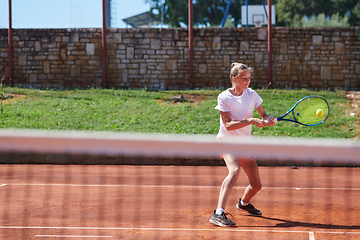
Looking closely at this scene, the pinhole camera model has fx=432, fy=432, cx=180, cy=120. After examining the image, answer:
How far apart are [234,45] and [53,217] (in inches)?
472

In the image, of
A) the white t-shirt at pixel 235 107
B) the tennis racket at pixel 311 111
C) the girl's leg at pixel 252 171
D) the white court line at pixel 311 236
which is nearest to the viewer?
the white court line at pixel 311 236

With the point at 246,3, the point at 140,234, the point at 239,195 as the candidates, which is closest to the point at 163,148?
the point at 140,234

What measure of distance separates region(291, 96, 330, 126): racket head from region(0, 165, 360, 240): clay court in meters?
1.18

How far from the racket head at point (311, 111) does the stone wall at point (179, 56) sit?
1076cm

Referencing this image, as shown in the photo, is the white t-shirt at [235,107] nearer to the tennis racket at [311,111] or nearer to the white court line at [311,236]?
the tennis racket at [311,111]

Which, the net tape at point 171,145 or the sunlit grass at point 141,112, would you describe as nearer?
the net tape at point 171,145

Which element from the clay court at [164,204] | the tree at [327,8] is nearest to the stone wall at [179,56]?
the tree at [327,8]

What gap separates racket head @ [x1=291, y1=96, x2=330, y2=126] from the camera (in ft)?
17.1

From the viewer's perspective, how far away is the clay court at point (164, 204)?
4590 millimetres

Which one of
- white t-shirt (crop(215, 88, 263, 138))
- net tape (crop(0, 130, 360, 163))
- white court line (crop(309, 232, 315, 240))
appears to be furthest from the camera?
white t-shirt (crop(215, 88, 263, 138))

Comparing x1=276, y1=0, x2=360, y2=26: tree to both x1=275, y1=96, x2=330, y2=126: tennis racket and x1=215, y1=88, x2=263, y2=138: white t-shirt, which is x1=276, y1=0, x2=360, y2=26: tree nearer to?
x1=275, y1=96, x2=330, y2=126: tennis racket

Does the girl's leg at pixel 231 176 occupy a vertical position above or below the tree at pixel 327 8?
below

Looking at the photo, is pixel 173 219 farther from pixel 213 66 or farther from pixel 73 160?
pixel 213 66

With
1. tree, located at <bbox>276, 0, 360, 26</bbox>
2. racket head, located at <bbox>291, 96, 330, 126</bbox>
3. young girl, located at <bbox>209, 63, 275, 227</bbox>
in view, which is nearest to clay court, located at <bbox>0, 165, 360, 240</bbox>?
young girl, located at <bbox>209, 63, 275, 227</bbox>
